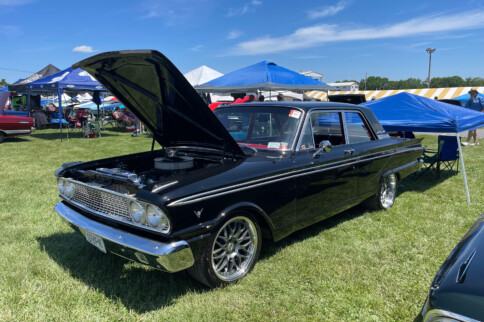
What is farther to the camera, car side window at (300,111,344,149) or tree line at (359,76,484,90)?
tree line at (359,76,484,90)

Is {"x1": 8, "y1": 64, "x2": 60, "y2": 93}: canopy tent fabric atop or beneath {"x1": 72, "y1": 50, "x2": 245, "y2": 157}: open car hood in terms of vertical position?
atop

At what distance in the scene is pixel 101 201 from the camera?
9.81ft

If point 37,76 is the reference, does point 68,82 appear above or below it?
below

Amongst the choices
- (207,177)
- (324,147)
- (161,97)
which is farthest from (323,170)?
(161,97)

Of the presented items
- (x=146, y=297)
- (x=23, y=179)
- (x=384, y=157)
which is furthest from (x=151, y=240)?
(x=23, y=179)

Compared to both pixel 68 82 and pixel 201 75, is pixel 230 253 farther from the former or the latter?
pixel 201 75

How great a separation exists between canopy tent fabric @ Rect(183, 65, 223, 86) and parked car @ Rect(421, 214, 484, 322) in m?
16.6

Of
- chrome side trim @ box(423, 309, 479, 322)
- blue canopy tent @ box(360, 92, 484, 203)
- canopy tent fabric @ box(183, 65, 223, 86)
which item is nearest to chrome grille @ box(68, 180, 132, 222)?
chrome side trim @ box(423, 309, 479, 322)

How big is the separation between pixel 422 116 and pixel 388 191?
1.76m

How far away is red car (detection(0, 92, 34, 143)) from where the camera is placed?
12953 millimetres

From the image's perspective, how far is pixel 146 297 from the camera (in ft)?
9.47

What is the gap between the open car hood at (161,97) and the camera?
2934 millimetres

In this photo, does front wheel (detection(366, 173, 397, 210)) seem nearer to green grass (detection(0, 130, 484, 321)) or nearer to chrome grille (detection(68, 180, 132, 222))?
green grass (detection(0, 130, 484, 321))

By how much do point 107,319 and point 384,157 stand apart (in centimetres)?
390
